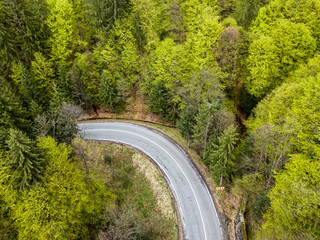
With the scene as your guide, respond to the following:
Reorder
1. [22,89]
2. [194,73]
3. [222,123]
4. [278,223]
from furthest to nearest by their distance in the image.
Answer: [22,89] < [194,73] < [222,123] < [278,223]

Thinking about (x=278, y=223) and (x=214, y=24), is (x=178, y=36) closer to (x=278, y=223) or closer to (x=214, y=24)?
(x=214, y=24)

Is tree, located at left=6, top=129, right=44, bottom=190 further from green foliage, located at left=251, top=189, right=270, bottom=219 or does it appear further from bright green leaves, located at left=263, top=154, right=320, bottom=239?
green foliage, located at left=251, top=189, right=270, bottom=219

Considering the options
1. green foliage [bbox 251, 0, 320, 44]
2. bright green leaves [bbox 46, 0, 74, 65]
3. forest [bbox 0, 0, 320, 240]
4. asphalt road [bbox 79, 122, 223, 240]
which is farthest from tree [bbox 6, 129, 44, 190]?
green foliage [bbox 251, 0, 320, 44]

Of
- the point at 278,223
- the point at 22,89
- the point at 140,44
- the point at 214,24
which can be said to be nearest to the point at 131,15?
the point at 140,44

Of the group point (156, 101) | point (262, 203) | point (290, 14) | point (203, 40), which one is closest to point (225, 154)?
point (262, 203)

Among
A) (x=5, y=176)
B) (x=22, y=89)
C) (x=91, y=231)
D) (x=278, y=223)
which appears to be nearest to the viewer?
(x=278, y=223)

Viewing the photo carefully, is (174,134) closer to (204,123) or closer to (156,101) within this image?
(156,101)
